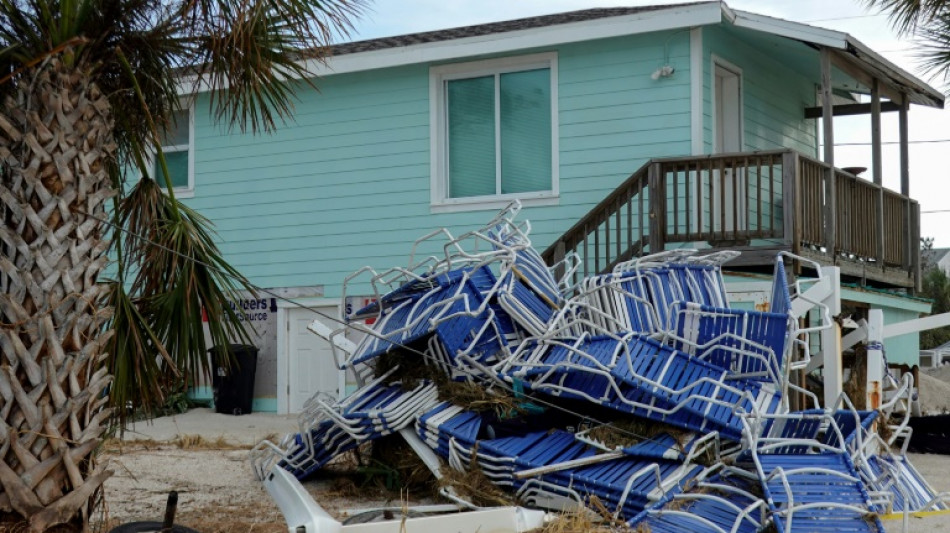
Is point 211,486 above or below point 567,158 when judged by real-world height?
below

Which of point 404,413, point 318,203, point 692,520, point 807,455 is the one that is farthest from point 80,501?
point 318,203

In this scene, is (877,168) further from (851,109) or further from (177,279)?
(177,279)

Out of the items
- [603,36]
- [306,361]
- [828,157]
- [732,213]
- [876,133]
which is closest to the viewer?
[732,213]

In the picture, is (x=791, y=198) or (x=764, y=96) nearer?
(x=791, y=198)

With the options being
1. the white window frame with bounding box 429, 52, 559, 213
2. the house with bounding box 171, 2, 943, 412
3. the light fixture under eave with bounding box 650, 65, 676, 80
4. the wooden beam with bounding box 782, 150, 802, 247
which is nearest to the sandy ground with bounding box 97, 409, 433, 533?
the house with bounding box 171, 2, 943, 412

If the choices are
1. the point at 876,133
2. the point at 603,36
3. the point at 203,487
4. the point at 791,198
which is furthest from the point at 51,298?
the point at 876,133

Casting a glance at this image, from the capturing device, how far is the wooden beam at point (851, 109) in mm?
16391

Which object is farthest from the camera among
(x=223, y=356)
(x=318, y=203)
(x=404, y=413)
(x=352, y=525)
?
(x=318, y=203)

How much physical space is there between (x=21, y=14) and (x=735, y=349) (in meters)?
4.68

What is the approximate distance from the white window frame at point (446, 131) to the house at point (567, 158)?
0.02 metres

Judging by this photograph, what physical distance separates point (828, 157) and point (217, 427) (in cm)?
824

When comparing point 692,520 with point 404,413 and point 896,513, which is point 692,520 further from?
point 404,413

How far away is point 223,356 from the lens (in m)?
6.63

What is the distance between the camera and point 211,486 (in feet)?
27.9
